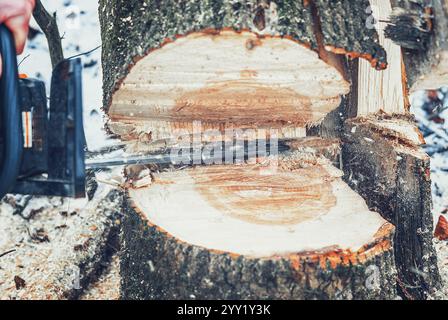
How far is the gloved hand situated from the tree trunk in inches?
11.3

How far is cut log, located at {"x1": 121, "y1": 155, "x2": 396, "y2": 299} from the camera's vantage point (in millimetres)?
1466

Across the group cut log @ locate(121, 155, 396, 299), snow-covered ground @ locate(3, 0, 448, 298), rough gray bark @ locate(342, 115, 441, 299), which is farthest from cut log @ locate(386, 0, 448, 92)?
snow-covered ground @ locate(3, 0, 448, 298)

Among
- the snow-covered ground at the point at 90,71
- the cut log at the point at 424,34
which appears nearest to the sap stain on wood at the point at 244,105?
the cut log at the point at 424,34

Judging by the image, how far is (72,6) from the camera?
109 inches

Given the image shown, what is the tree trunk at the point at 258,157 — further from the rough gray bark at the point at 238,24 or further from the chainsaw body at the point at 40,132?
the chainsaw body at the point at 40,132

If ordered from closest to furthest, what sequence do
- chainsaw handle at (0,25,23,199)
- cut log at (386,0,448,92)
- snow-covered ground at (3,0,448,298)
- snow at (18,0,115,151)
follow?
chainsaw handle at (0,25,23,199)
cut log at (386,0,448,92)
snow-covered ground at (3,0,448,298)
snow at (18,0,115,151)

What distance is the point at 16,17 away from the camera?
1527 mm

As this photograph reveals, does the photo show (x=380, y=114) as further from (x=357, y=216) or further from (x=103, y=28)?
(x=103, y=28)

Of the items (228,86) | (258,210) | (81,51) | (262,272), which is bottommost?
(262,272)

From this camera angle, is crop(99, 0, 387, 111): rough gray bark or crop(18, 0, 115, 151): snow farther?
crop(18, 0, 115, 151): snow

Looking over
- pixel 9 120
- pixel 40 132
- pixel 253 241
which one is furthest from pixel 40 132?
pixel 253 241

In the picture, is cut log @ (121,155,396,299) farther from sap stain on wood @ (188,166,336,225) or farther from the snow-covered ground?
the snow-covered ground

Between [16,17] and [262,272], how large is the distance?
111 cm

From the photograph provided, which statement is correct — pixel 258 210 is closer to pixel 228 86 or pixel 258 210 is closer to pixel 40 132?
pixel 228 86
